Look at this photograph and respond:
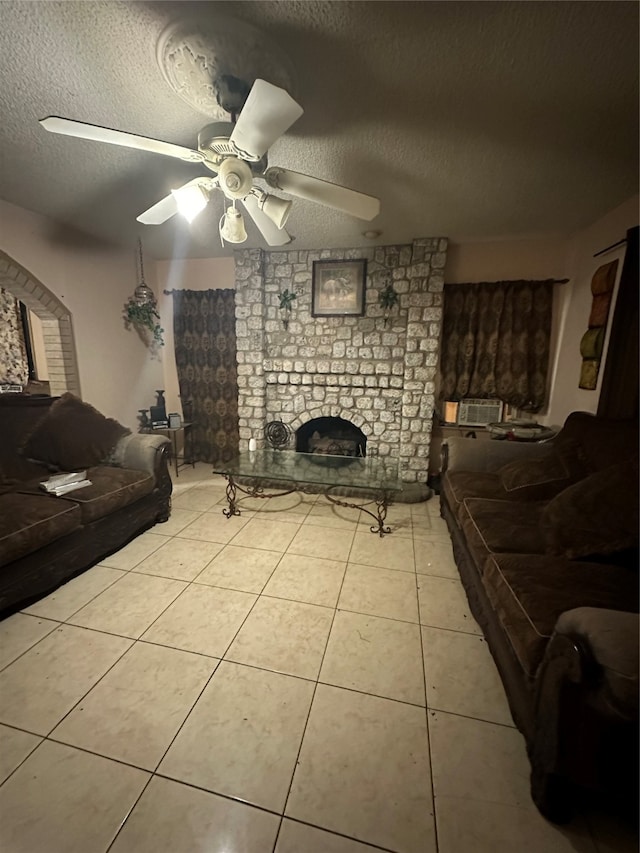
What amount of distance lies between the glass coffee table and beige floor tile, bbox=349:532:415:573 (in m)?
0.11

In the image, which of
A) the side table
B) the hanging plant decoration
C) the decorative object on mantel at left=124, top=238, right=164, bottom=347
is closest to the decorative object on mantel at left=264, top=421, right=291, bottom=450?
the side table

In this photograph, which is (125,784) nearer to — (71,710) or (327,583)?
(71,710)

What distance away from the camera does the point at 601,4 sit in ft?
3.50

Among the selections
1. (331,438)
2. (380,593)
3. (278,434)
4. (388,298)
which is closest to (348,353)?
(388,298)

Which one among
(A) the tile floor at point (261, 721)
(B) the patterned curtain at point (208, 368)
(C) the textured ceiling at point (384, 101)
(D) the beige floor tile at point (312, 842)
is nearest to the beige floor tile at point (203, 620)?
(A) the tile floor at point (261, 721)

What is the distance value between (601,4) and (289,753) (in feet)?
8.76

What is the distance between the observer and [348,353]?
3.61 m

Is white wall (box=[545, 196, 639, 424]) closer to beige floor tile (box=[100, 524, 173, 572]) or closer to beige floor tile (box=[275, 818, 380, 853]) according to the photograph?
beige floor tile (box=[275, 818, 380, 853])

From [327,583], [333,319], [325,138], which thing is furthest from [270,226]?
[327,583]

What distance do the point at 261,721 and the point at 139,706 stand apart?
0.48 metres

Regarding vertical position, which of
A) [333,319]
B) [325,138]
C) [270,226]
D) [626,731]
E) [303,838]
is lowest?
[303,838]

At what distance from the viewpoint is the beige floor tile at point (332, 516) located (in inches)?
110

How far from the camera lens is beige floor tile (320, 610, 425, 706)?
55.2 inches

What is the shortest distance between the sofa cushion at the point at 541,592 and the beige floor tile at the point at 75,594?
2.09 m
